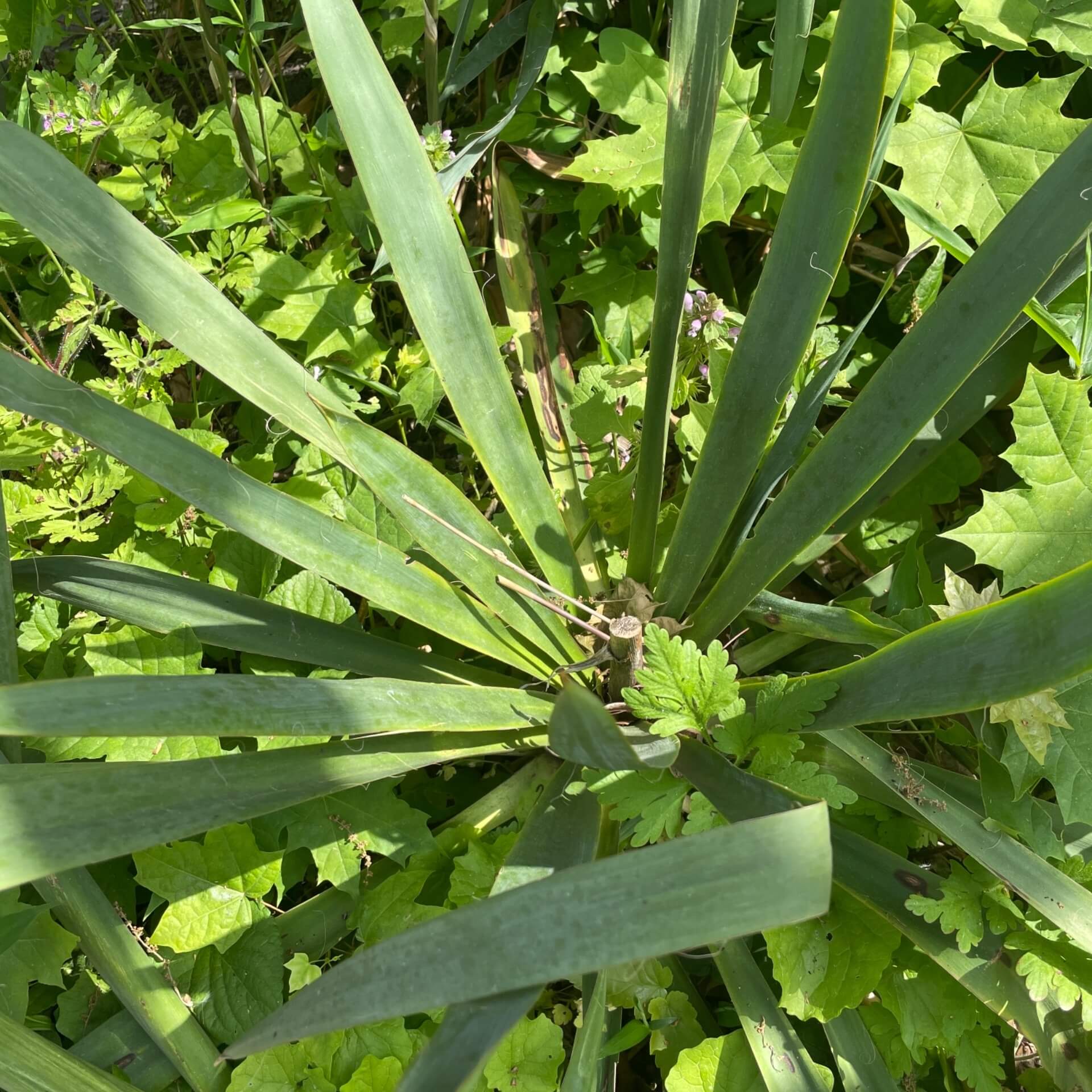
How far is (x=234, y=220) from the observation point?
1418mm

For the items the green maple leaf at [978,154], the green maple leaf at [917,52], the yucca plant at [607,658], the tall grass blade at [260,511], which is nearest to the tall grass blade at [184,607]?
the yucca plant at [607,658]

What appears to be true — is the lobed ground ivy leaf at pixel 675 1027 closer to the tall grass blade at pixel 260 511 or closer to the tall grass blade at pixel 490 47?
the tall grass blade at pixel 260 511

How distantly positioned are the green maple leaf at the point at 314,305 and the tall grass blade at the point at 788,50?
0.70 m

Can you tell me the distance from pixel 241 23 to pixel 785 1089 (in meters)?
1.62

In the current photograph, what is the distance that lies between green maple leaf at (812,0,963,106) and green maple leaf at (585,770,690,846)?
1073mm

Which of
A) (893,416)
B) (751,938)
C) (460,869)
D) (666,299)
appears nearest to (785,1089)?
(751,938)

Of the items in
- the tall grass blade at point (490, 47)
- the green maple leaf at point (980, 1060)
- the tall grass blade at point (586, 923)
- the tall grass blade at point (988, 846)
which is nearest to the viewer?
the tall grass blade at point (586, 923)

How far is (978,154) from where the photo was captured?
1.29 meters

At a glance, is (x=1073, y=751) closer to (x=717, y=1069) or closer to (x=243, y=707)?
(x=717, y=1069)

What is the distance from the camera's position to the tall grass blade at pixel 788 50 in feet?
3.41

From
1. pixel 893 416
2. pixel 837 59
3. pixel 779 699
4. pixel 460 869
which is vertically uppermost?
pixel 837 59

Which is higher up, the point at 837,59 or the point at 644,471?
the point at 837,59

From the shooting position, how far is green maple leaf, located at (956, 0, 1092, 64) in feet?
4.24

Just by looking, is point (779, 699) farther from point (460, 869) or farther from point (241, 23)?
point (241, 23)
